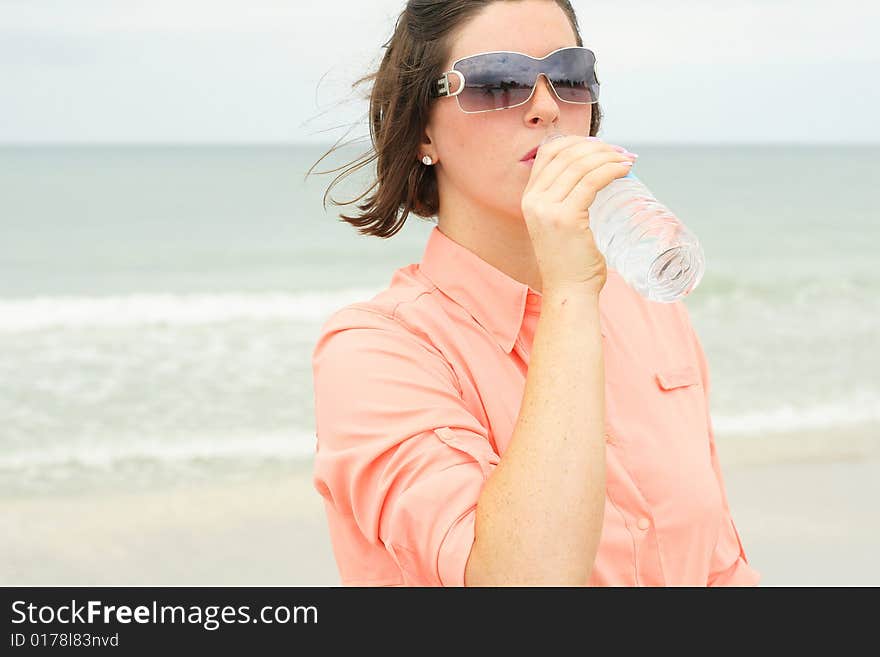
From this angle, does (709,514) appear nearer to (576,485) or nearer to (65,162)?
(576,485)

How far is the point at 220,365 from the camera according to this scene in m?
9.82

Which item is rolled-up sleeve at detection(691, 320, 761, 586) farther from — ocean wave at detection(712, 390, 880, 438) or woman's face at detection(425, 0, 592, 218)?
ocean wave at detection(712, 390, 880, 438)

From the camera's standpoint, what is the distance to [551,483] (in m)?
1.70

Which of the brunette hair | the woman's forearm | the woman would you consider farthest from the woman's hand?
the brunette hair

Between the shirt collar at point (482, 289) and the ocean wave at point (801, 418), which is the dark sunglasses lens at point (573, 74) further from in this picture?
the ocean wave at point (801, 418)

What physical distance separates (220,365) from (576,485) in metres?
8.41

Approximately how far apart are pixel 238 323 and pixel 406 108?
1014 centimetres

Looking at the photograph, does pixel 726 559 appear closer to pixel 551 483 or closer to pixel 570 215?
pixel 551 483

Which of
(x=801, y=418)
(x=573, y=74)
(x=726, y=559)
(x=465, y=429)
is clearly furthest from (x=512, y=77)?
(x=801, y=418)

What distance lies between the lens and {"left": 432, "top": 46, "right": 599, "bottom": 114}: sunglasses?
2.13 metres

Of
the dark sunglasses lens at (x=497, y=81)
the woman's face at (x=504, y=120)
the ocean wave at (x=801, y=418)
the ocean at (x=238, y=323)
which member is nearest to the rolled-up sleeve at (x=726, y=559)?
the woman's face at (x=504, y=120)

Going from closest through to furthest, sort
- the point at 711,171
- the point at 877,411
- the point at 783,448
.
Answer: the point at 783,448, the point at 877,411, the point at 711,171

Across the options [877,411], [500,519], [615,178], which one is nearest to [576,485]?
[500,519]

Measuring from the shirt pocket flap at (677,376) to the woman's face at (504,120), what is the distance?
1.61 feet
